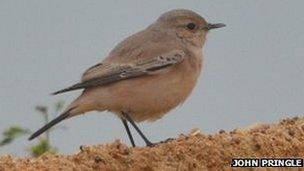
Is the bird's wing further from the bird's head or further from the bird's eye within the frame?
the bird's eye

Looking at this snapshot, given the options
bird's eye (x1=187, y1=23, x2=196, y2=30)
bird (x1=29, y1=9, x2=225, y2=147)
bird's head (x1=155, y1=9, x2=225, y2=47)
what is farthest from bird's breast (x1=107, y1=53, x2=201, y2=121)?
bird's eye (x1=187, y1=23, x2=196, y2=30)

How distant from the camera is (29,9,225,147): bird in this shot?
9.71m

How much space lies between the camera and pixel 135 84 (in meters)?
9.80

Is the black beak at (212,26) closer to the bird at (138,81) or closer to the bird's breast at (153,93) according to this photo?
the bird at (138,81)

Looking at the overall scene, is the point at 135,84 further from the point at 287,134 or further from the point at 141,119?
the point at 287,134

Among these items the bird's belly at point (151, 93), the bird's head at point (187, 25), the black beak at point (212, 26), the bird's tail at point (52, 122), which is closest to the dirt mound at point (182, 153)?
the bird's belly at point (151, 93)

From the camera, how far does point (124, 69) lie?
983cm

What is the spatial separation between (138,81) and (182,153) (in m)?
1.24

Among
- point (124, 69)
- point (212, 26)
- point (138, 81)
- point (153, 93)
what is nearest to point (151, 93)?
point (153, 93)

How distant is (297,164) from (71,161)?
2.33 meters

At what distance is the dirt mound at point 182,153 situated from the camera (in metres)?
8.66

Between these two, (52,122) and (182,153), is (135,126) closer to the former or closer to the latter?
(52,122)

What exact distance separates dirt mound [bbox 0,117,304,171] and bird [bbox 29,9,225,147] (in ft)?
1.89

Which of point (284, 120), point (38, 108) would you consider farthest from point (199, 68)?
point (38, 108)
